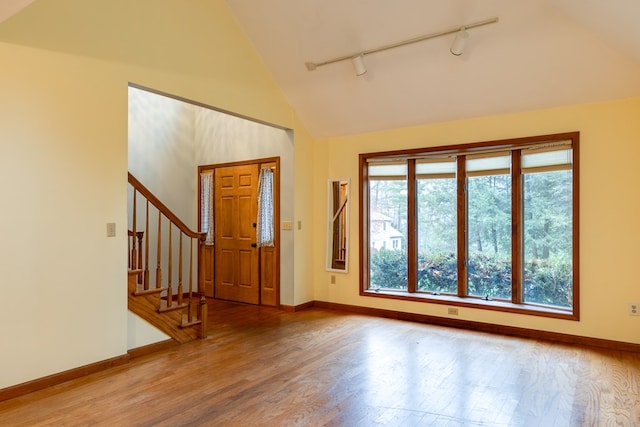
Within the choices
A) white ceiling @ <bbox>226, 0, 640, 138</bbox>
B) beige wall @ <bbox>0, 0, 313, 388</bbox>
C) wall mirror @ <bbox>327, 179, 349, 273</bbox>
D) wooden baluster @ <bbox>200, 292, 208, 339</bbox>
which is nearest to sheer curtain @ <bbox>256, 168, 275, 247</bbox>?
wall mirror @ <bbox>327, 179, 349, 273</bbox>

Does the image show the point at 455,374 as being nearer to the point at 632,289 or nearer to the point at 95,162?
the point at 632,289

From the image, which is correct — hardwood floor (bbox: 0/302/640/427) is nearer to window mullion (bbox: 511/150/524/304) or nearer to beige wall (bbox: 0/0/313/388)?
beige wall (bbox: 0/0/313/388)

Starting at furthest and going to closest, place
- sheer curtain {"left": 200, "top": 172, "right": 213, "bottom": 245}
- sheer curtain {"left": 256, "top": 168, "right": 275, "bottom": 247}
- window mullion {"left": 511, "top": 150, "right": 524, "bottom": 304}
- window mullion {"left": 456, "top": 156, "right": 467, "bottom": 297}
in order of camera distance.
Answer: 1. sheer curtain {"left": 200, "top": 172, "right": 213, "bottom": 245}
2. sheer curtain {"left": 256, "top": 168, "right": 275, "bottom": 247}
3. window mullion {"left": 456, "top": 156, "right": 467, "bottom": 297}
4. window mullion {"left": 511, "top": 150, "right": 524, "bottom": 304}

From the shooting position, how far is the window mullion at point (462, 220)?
4648 millimetres

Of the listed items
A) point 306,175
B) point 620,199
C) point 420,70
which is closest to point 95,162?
point 306,175

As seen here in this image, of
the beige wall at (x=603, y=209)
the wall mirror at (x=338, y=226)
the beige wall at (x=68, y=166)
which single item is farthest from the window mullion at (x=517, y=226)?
the beige wall at (x=68, y=166)

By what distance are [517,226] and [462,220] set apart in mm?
594

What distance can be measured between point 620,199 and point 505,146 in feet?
3.85

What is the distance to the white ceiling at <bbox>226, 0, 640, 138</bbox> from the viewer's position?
3.31 meters

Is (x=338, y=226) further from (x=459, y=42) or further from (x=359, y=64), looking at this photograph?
(x=459, y=42)

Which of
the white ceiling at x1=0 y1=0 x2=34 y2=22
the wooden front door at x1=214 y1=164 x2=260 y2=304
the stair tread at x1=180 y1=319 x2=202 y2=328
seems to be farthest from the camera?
the wooden front door at x1=214 y1=164 x2=260 y2=304

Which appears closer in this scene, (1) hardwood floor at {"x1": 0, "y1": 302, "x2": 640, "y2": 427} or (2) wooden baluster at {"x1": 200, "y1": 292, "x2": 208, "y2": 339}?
(1) hardwood floor at {"x1": 0, "y1": 302, "x2": 640, "y2": 427}

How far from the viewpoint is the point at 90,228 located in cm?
314

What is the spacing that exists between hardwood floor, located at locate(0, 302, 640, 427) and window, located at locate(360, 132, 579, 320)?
25.3 inches
